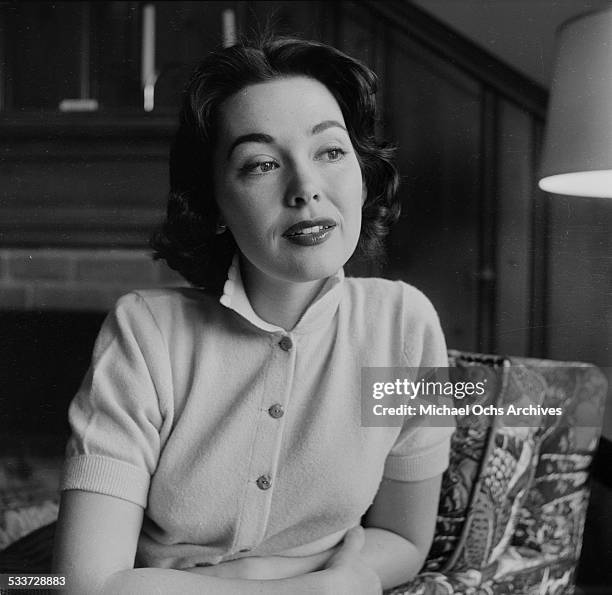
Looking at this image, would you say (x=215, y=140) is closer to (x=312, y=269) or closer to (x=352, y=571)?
(x=312, y=269)

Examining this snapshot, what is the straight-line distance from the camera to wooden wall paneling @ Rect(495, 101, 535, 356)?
28.4 inches

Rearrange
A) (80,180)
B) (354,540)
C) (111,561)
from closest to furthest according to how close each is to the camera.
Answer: (111,561)
(354,540)
(80,180)

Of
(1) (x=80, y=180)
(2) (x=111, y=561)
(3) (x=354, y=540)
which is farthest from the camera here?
(1) (x=80, y=180)

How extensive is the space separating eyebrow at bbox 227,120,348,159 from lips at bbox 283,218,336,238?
3.1 inches

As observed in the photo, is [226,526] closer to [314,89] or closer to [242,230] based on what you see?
[242,230]

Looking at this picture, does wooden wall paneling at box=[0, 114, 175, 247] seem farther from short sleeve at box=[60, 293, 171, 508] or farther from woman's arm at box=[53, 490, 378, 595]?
woman's arm at box=[53, 490, 378, 595]

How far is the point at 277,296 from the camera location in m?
0.67

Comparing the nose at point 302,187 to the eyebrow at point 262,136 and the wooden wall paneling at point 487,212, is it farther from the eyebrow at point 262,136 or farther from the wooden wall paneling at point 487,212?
the wooden wall paneling at point 487,212

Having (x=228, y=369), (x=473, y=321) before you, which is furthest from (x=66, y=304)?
(x=473, y=321)

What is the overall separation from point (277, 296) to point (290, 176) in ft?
0.42

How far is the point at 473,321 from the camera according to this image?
0.76m

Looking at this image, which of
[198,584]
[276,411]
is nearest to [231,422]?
[276,411]

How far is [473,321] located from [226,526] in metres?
0.34

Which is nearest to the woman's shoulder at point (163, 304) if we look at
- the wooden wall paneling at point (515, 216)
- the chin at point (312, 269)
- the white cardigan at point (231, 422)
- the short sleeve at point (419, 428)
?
the white cardigan at point (231, 422)
